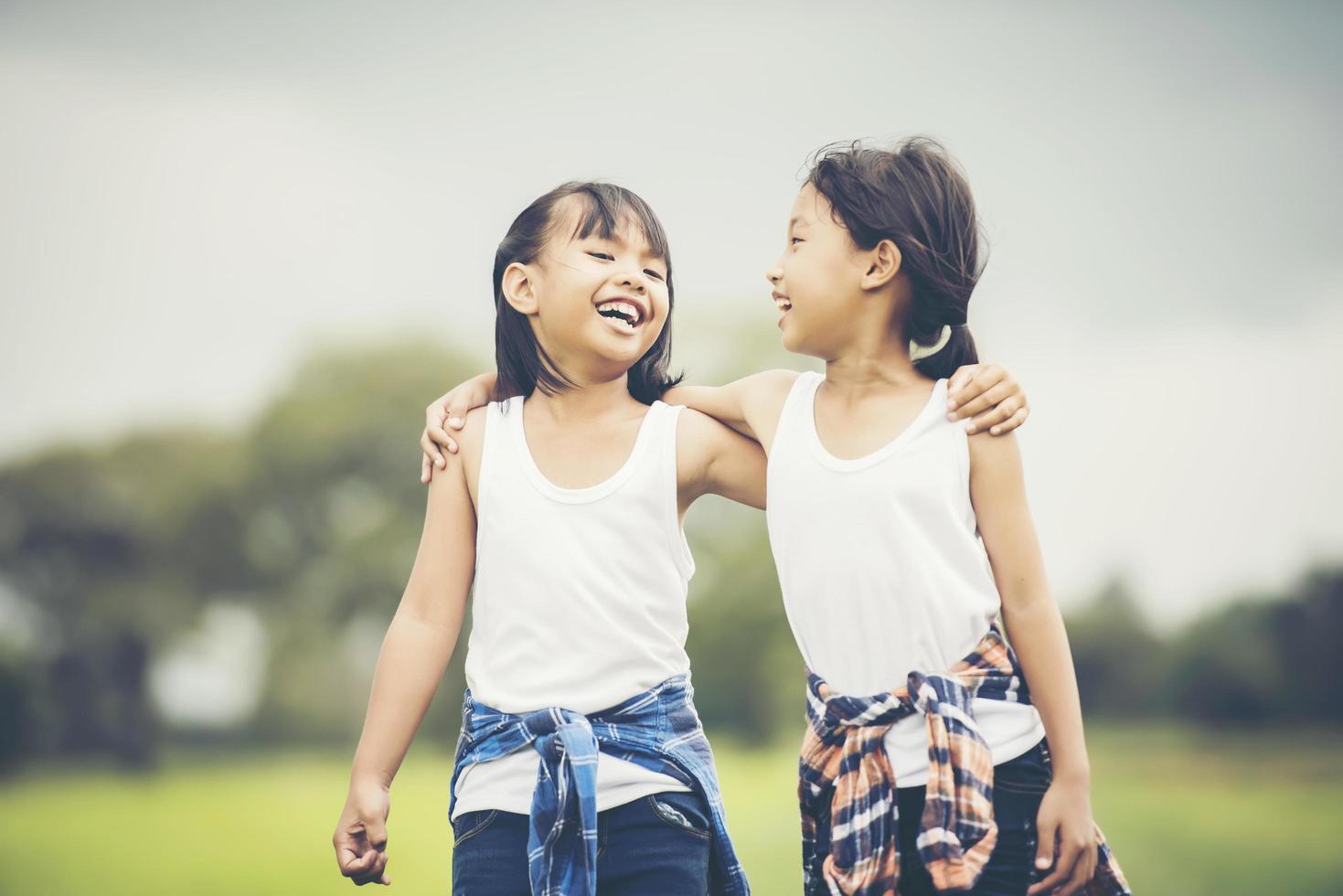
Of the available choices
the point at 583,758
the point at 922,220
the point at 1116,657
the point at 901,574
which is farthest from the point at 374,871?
the point at 1116,657

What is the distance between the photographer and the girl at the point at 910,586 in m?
1.53

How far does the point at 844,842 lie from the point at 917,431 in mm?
542

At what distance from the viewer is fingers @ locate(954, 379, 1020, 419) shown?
5.29ft

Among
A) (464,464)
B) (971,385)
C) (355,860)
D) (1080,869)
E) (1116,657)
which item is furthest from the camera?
(1116,657)

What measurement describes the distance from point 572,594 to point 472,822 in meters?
0.35

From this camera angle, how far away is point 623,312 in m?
1.82

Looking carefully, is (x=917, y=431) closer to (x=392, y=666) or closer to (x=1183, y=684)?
(x=392, y=666)

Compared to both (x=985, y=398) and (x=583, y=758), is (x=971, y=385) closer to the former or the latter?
(x=985, y=398)

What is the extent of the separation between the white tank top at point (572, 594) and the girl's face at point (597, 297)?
0.13 metres

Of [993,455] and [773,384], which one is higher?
[773,384]

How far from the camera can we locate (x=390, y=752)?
1801 mm

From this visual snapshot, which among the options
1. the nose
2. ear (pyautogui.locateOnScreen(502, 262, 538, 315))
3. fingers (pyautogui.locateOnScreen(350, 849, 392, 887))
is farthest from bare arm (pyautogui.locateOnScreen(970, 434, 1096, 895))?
fingers (pyautogui.locateOnScreen(350, 849, 392, 887))

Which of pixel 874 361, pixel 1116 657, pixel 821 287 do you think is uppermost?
pixel 821 287

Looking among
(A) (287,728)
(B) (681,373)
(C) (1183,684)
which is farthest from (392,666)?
(C) (1183,684)
